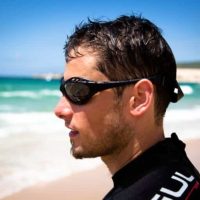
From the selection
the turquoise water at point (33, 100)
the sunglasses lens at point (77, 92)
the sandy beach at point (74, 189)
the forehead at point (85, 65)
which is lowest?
the sandy beach at point (74, 189)

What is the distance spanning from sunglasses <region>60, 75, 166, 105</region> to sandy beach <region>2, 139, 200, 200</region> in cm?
462

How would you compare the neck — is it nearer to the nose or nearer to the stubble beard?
the stubble beard

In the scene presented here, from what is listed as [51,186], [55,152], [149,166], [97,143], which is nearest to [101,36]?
[97,143]

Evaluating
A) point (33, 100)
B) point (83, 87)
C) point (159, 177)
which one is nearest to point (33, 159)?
point (83, 87)

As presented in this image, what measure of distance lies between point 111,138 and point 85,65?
344mm

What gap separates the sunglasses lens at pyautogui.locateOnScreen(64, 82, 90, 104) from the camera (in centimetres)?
204

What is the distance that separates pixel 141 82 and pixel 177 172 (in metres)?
0.44

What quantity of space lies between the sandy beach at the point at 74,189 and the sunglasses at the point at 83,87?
462cm

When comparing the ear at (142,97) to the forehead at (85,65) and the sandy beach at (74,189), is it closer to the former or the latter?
the forehead at (85,65)

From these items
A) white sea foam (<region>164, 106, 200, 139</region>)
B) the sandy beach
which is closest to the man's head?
the sandy beach

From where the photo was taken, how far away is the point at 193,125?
50.2ft

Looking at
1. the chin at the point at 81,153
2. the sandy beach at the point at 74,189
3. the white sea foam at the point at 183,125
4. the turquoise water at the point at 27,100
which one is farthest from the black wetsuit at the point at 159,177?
the turquoise water at the point at 27,100

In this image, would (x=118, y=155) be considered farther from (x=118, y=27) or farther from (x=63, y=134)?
(x=63, y=134)

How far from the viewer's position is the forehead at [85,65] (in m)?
2.01
